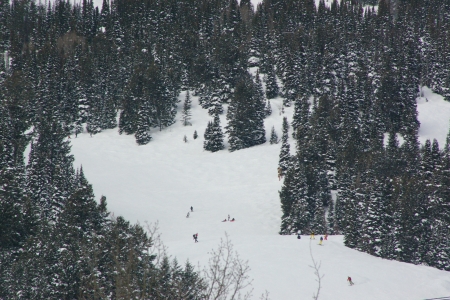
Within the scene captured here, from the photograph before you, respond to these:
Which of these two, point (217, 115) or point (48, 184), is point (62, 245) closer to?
point (48, 184)

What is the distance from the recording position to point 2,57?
372 ft

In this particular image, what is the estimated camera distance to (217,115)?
79.1 metres

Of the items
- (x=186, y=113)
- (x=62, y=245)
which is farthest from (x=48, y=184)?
(x=186, y=113)

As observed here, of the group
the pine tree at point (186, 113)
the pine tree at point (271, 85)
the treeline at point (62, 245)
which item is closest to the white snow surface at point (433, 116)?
the pine tree at point (271, 85)

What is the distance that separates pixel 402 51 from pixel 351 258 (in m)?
71.4

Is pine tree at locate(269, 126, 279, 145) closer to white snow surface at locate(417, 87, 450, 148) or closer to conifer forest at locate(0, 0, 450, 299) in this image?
conifer forest at locate(0, 0, 450, 299)

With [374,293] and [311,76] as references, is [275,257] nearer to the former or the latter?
[374,293]

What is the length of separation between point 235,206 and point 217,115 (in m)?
28.3

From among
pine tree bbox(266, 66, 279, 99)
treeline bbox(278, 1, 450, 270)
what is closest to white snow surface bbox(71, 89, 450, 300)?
pine tree bbox(266, 66, 279, 99)

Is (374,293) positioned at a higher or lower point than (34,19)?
lower

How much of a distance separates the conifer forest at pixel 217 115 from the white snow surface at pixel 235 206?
11.0ft

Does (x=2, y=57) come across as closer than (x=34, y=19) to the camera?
Yes

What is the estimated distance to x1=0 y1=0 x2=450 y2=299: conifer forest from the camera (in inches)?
1029

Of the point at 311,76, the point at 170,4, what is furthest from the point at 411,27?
the point at 170,4
